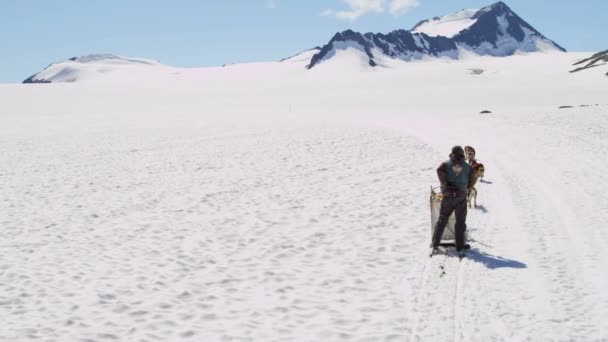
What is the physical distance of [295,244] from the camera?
456 inches

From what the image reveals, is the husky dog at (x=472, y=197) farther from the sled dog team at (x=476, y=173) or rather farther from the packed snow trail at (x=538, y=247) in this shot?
the packed snow trail at (x=538, y=247)

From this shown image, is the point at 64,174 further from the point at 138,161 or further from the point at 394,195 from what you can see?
the point at 394,195

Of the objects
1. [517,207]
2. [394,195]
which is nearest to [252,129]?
[394,195]

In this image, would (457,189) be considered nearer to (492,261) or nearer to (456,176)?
(456,176)

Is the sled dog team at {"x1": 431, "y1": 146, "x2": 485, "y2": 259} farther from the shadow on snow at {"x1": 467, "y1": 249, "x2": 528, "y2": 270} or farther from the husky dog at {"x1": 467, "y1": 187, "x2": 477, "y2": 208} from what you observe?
the husky dog at {"x1": 467, "y1": 187, "x2": 477, "y2": 208}

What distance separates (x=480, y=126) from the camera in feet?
125

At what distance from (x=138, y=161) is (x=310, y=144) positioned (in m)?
9.35

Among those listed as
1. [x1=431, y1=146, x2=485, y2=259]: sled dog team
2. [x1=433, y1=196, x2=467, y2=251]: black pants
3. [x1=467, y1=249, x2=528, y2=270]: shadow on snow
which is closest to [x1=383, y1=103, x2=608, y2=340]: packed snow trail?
[x1=467, y1=249, x2=528, y2=270]: shadow on snow

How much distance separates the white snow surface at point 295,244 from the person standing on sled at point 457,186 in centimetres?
68

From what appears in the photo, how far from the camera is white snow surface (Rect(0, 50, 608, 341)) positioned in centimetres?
758

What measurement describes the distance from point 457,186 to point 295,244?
3697 mm

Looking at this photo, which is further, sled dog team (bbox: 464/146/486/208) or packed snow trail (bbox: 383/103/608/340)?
sled dog team (bbox: 464/146/486/208)

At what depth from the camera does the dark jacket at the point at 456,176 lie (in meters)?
10.3

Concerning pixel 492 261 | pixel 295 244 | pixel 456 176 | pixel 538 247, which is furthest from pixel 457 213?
pixel 295 244
